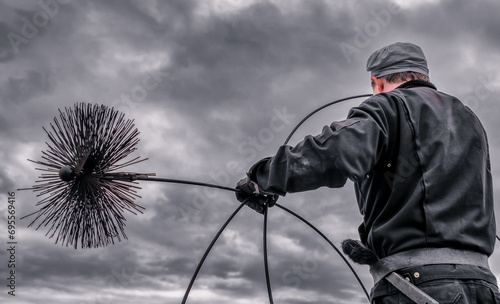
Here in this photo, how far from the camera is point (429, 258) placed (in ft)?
7.12

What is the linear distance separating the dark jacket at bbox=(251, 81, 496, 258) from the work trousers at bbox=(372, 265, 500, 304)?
0.11m

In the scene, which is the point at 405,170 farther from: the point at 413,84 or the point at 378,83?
the point at 378,83

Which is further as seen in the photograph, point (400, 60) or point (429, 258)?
point (400, 60)

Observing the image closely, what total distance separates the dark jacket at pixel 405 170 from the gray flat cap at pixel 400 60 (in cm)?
31

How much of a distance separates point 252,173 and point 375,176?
59cm

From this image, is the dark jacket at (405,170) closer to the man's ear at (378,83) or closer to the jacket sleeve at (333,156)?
the jacket sleeve at (333,156)

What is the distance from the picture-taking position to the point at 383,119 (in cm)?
232

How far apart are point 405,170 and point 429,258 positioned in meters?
0.40

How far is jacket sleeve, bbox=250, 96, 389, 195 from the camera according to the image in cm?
215

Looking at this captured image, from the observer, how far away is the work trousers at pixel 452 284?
2092mm

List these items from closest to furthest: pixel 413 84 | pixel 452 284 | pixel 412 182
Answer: pixel 452 284 → pixel 412 182 → pixel 413 84

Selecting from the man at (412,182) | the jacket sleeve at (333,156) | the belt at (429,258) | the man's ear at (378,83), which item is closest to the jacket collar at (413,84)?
the man at (412,182)

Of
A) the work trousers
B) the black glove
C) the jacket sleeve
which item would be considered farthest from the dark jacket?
the black glove

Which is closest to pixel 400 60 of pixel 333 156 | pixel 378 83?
pixel 378 83
